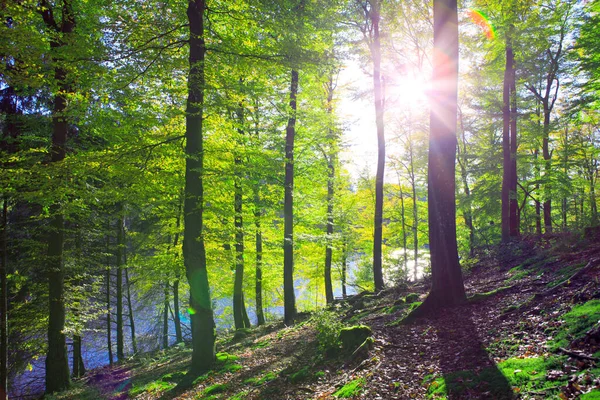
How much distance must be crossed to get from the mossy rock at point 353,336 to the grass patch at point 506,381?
2361 millimetres

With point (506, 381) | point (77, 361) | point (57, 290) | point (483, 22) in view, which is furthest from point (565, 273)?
point (77, 361)

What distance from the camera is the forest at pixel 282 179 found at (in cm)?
524

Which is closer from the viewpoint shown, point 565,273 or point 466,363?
point 466,363

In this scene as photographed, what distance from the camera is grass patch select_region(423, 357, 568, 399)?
10.4ft

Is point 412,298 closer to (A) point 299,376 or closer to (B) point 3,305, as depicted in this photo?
(A) point 299,376

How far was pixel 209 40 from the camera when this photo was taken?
8.46 meters

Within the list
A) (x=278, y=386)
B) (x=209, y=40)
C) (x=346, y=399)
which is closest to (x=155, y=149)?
(x=209, y=40)

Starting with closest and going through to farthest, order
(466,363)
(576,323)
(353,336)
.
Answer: (576,323) → (466,363) → (353,336)

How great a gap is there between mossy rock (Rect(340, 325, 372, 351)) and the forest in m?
0.04

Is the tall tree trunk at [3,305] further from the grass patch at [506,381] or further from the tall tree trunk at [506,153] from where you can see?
the tall tree trunk at [506,153]

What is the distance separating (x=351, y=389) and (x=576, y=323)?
3040 millimetres

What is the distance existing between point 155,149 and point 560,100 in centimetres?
2415

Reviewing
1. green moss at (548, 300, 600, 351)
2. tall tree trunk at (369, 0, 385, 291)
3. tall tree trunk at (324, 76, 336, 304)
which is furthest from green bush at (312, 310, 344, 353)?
tall tree trunk at (324, 76, 336, 304)

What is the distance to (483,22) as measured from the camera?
1374 centimetres
